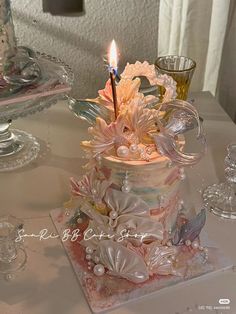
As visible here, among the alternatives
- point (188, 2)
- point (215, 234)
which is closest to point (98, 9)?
point (188, 2)

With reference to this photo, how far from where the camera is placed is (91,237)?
0.72 m

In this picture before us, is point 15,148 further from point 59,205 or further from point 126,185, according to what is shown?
point 126,185

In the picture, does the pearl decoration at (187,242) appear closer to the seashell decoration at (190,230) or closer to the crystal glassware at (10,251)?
the seashell decoration at (190,230)

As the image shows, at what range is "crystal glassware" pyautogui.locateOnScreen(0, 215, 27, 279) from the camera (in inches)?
28.2

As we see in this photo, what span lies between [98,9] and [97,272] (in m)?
0.78

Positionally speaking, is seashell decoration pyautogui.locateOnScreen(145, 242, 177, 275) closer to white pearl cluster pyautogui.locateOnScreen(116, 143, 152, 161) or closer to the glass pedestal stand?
white pearl cluster pyautogui.locateOnScreen(116, 143, 152, 161)

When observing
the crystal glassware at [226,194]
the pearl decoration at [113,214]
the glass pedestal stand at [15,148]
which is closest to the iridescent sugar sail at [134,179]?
the pearl decoration at [113,214]

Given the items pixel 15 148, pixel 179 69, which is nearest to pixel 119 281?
pixel 15 148

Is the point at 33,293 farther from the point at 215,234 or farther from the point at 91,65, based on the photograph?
the point at 91,65

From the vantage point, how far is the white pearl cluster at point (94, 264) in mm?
691

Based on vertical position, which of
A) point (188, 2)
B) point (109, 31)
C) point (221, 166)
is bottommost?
point (221, 166)

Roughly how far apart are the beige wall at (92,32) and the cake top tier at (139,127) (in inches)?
24.7

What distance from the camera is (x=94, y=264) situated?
71cm

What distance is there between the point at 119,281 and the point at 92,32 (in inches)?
31.0
